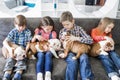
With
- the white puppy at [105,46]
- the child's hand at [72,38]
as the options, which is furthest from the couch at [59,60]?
the child's hand at [72,38]

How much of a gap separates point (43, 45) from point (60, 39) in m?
0.19

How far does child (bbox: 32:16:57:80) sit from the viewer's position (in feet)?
5.46

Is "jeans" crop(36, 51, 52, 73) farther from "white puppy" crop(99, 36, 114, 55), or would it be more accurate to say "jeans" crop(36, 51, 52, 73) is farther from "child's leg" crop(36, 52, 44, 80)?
"white puppy" crop(99, 36, 114, 55)

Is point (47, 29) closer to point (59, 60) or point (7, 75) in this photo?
point (59, 60)

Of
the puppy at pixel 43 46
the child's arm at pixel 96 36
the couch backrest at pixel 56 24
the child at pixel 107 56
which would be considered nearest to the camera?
the child at pixel 107 56

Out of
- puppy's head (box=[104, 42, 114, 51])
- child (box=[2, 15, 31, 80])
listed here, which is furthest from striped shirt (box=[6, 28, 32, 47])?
puppy's head (box=[104, 42, 114, 51])

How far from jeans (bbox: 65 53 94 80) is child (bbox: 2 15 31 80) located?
0.39 meters

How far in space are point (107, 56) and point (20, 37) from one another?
86 cm

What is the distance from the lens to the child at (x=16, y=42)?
165 cm

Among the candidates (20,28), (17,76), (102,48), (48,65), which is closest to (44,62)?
(48,65)

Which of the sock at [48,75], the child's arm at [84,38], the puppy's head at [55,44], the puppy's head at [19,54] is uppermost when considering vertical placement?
the child's arm at [84,38]

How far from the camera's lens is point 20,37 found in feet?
6.48

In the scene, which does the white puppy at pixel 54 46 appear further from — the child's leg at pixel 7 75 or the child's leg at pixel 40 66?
the child's leg at pixel 7 75

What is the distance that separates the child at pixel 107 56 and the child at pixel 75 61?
0.12 meters
